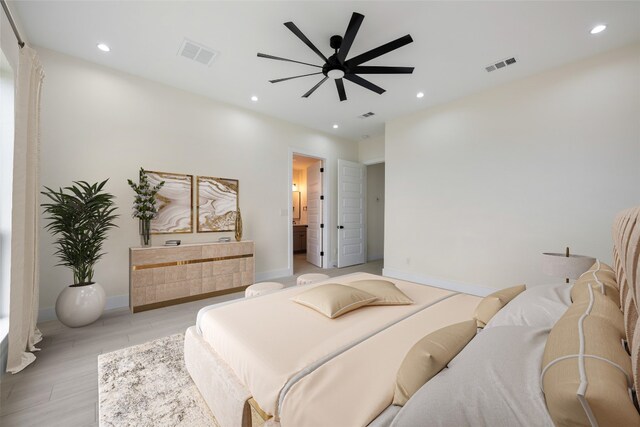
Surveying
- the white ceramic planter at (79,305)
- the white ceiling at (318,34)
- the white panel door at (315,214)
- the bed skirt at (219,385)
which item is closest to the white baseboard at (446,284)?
the white panel door at (315,214)

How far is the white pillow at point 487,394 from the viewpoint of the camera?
628 mm

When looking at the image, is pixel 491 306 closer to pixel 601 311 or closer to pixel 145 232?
pixel 601 311

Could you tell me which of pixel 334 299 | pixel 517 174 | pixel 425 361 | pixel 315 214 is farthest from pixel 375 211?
pixel 425 361

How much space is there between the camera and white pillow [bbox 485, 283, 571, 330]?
3.82 ft

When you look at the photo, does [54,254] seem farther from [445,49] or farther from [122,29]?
[445,49]

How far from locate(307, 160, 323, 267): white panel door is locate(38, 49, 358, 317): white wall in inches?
41.6

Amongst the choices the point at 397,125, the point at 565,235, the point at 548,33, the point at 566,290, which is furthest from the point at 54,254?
the point at 565,235

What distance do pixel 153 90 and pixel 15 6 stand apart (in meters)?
1.38

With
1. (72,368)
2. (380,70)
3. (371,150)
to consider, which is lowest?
(72,368)

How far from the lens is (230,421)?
3.95ft

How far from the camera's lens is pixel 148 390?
1.74 metres

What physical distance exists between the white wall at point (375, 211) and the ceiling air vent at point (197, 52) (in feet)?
15.4

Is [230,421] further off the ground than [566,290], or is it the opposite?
[566,290]

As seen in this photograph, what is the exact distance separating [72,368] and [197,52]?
131 inches
